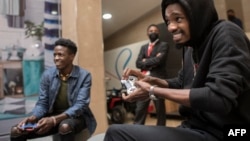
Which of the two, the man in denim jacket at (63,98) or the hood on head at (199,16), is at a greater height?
the hood on head at (199,16)

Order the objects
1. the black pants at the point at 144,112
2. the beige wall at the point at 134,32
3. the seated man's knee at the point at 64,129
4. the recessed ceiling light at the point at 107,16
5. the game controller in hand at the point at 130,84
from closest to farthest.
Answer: the game controller in hand at the point at 130,84, the seated man's knee at the point at 64,129, the black pants at the point at 144,112, the recessed ceiling light at the point at 107,16, the beige wall at the point at 134,32

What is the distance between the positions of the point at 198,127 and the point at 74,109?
88 cm

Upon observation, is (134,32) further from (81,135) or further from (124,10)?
(81,135)

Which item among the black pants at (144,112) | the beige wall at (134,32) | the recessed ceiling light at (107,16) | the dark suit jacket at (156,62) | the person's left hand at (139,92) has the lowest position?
the black pants at (144,112)

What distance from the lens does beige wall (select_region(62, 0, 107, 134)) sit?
249 cm

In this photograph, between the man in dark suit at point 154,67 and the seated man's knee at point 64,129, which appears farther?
the man in dark suit at point 154,67

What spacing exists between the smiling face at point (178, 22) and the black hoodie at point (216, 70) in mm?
15

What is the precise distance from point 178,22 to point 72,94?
3.44 feet

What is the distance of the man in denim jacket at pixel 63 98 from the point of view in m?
1.44

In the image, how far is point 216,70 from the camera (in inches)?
26.7

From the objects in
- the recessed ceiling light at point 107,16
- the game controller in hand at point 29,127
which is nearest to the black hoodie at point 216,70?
the game controller in hand at point 29,127

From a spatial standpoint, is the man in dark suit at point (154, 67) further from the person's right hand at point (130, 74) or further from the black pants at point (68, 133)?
the person's right hand at point (130, 74)

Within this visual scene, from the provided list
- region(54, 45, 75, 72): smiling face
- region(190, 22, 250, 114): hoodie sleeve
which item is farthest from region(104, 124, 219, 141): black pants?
region(54, 45, 75, 72): smiling face

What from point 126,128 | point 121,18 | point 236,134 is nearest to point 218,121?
point 236,134
